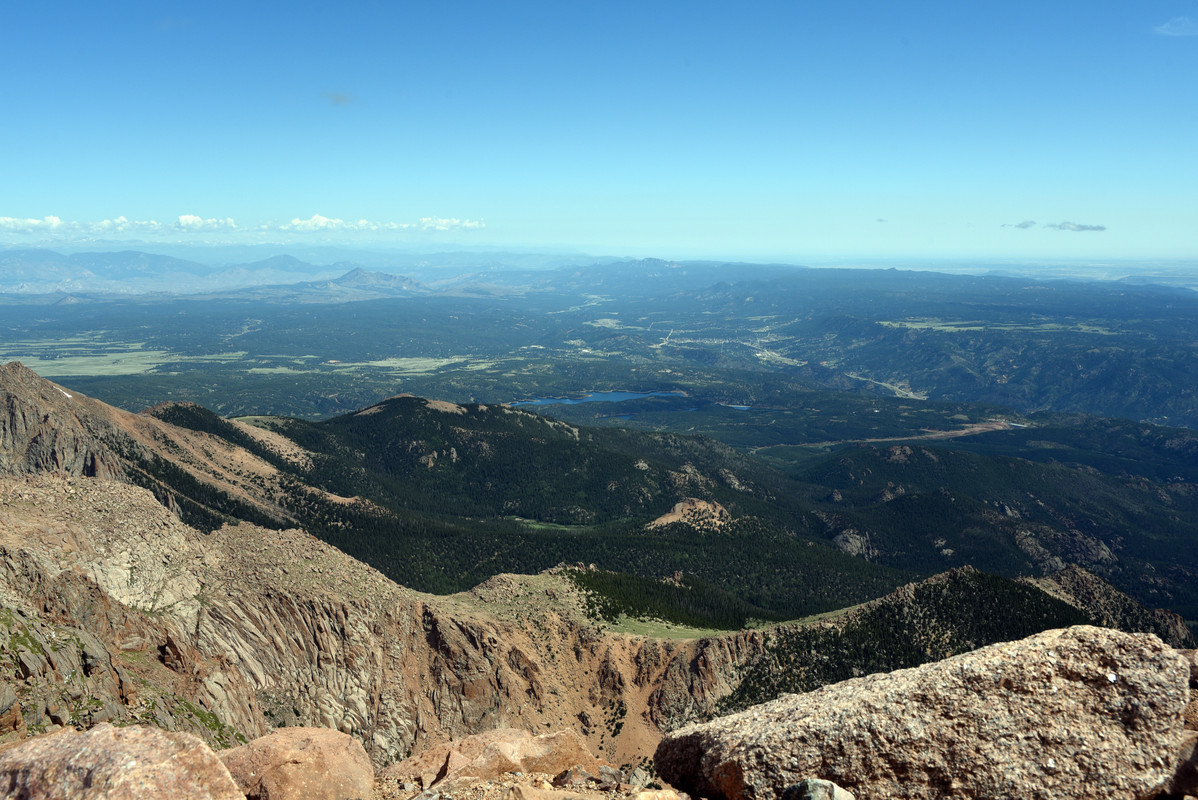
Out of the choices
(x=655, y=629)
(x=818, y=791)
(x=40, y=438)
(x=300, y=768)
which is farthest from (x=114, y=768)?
(x=40, y=438)

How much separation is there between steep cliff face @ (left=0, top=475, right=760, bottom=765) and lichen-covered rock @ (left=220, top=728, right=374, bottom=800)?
17.1 metres

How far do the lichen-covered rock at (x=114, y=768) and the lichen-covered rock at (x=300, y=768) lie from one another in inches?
316

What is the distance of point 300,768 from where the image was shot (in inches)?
1068

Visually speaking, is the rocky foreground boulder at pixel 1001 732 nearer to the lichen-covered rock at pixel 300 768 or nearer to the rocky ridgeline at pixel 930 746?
the rocky ridgeline at pixel 930 746

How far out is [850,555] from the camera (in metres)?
186

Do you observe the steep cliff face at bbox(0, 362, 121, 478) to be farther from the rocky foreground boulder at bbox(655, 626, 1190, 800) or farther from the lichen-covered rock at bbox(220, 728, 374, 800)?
the rocky foreground boulder at bbox(655, 626, 1190, 800)

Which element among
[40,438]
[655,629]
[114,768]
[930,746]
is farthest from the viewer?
[40,438]

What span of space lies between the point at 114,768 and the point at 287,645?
57.0 metres

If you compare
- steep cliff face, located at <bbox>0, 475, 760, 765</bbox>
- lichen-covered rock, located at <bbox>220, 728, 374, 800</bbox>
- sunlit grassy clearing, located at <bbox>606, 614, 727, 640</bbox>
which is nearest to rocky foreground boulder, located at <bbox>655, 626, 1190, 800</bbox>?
lichen-covered rock, located at <bbox>220, 728, 374, 800</bbox>

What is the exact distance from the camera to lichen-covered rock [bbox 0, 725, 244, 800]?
55.9ft

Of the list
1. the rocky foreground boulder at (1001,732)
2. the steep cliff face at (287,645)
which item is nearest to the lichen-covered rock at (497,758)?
the rocky foreground boulder at (1001,732)

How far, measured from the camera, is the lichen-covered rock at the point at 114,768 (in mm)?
17047

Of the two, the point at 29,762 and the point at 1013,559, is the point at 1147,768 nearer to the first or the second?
the point at 29,762

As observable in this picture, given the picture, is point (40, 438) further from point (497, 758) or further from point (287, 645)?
point (497, 758)
